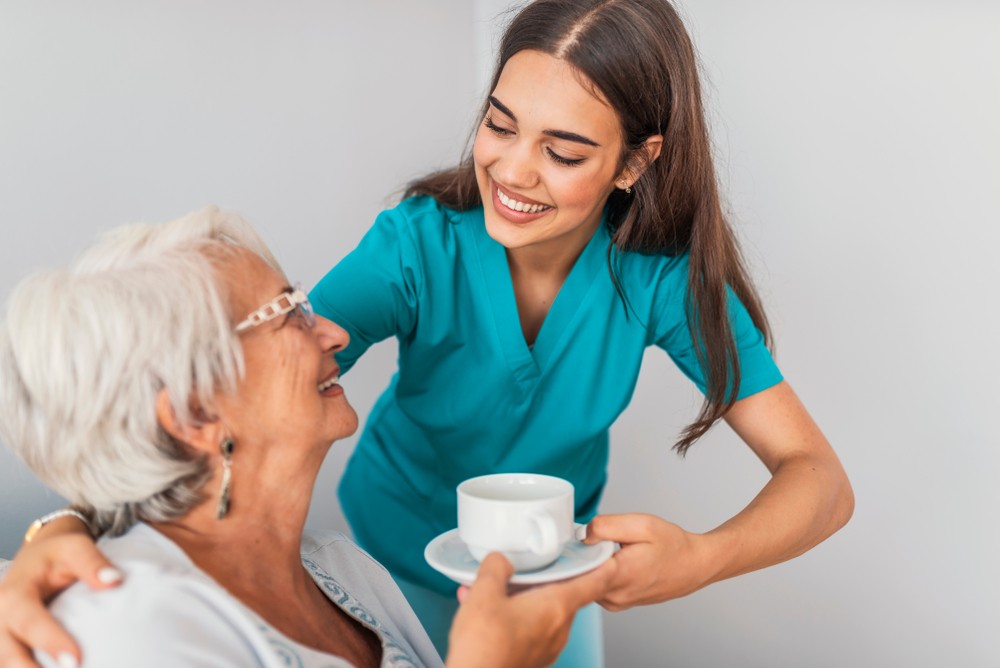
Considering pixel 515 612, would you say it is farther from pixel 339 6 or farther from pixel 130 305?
pixel 339 6

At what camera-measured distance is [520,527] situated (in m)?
1.02

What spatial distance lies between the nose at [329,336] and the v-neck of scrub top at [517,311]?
1.15ft

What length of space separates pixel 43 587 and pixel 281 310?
0.39 meters

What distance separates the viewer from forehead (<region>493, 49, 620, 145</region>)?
4.26ft

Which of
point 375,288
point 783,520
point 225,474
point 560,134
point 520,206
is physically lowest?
point 783,520

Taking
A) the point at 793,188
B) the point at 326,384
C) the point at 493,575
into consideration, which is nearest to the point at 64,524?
the point at 326,384

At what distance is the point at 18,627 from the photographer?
893mm

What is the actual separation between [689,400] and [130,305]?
5.54 ft

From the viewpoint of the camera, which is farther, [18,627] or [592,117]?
Answer: [592,117]

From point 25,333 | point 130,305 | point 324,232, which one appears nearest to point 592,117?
point 130,305

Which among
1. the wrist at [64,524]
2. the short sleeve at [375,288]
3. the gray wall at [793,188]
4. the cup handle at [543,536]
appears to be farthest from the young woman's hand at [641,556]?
the gray wall at [793,188]

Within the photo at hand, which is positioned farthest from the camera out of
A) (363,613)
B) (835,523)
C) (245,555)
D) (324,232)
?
(324,232)

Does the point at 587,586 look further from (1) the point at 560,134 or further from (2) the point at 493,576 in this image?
(1) the point at 560,134

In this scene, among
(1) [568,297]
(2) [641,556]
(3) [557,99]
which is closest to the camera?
(2) [641,556]
